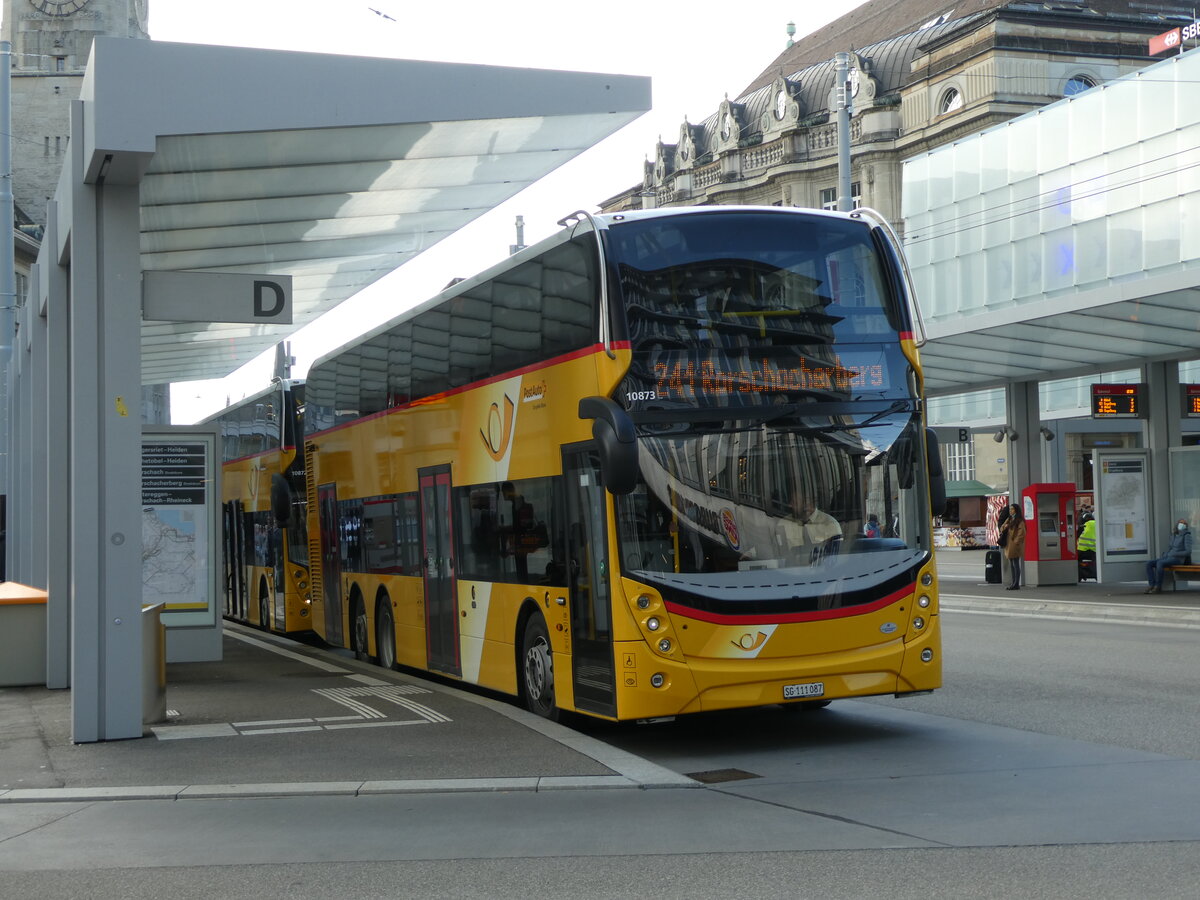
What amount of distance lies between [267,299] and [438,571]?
11.1ft

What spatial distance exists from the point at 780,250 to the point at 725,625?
8.58 ft

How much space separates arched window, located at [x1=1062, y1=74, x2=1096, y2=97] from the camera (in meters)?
61.0

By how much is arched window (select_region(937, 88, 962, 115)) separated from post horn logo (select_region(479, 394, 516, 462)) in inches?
2098

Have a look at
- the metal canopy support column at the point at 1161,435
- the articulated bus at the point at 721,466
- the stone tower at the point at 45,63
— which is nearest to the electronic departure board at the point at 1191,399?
the metal canopy support column at the point at 1161,435

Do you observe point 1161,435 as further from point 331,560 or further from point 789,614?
point 789,614

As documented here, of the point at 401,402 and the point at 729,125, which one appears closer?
the point at 401,402

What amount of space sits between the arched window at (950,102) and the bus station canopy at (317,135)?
51.4 metres

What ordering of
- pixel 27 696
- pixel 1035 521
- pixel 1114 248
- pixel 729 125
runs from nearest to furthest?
pixel 27 696 < pixel 1035 521 < pixel 1114 248 < pixel 729 125

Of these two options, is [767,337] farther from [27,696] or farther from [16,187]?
[16,187]

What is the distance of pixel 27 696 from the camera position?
1384 cm

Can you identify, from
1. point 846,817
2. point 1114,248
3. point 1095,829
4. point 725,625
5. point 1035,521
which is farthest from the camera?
point 1114,248

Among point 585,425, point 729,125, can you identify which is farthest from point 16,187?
point 585,425

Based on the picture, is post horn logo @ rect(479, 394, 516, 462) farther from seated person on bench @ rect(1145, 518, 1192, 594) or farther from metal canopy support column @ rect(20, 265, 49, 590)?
seated person on bench @ rect(1145, 518, 1192, 594)

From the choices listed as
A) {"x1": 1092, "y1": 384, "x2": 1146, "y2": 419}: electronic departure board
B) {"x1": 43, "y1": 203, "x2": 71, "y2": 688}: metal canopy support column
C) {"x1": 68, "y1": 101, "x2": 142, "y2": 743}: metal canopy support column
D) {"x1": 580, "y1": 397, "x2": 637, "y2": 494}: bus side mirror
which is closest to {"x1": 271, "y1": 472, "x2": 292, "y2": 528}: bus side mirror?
{"x1": 43, "y1": 203, "x2": 71, "y2": 688}: metal canopy support column
